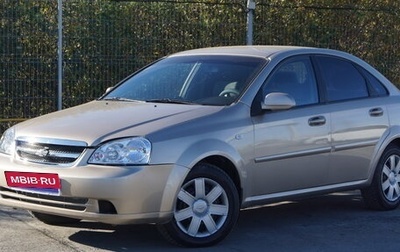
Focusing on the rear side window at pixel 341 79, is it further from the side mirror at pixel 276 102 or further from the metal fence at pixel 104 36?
the metal fence at pixel 104 36

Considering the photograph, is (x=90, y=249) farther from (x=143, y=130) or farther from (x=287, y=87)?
(x=287, y=87)

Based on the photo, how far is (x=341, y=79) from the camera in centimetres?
804

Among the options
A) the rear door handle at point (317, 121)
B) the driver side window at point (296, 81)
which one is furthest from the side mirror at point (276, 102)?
the rear door handle at point (317, 121)

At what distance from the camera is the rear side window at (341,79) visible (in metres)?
7.84

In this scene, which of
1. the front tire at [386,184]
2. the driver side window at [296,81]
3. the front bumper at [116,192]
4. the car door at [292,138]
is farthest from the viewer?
the front tire at [386,184]

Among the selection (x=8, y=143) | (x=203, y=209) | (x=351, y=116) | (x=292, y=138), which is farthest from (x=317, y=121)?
(x=8, y=143)

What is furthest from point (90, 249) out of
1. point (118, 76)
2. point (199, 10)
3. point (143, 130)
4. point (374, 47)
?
point (374, 47)

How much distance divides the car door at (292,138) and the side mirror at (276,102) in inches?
2.9

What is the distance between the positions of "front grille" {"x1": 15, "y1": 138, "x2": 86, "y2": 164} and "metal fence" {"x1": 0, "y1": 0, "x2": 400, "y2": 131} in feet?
15.1

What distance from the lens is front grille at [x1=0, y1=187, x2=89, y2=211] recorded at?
6.22 meters

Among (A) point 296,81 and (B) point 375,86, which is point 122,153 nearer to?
(A) point 296,81

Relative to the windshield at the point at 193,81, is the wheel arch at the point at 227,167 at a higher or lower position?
lower

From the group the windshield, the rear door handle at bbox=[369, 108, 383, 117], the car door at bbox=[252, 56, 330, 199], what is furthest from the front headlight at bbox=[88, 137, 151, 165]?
the rear door handle at bbox=[369, 108, 383, 117]

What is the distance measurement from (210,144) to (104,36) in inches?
209
